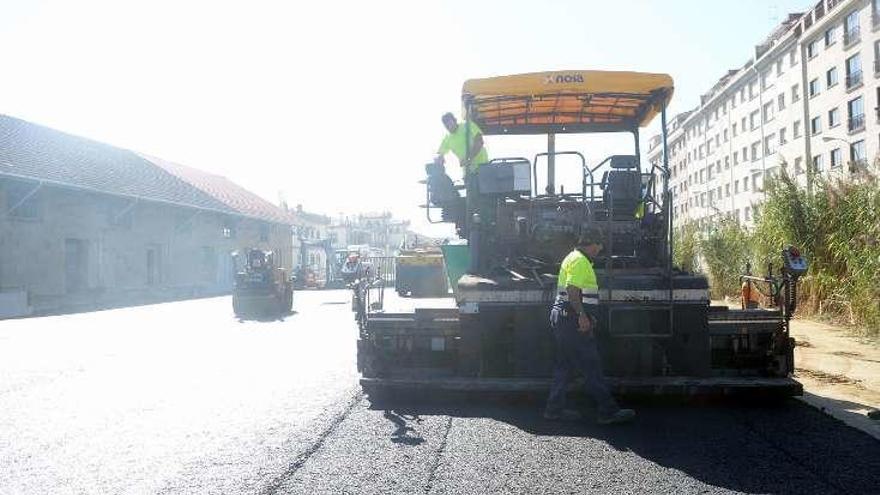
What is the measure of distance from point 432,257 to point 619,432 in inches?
546

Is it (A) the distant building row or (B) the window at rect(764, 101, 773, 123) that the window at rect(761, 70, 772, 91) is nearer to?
(B) the window at rect(764, 101, 773, 123)

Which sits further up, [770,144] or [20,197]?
[770,144]

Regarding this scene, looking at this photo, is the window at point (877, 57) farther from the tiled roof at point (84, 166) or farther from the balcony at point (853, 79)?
the tiled roof at point (84, 166)

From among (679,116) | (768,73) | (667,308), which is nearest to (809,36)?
(768,73)

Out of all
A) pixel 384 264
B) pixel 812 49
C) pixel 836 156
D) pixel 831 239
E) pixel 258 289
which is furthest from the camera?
pixel 812 49

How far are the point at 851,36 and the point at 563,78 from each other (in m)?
40.6

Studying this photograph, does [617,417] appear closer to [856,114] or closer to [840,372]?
[840,372]

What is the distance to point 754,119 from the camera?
2165 inches

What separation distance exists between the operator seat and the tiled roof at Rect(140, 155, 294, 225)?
34036mm

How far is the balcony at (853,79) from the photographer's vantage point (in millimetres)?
38562

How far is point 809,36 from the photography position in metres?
44.4

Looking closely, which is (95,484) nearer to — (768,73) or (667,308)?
(667,308)

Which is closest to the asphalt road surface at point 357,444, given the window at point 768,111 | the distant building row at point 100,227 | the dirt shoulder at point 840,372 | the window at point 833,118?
the dirt shoulder at point 840,372

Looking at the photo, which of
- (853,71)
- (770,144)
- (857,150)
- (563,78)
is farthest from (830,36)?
(563,78)
